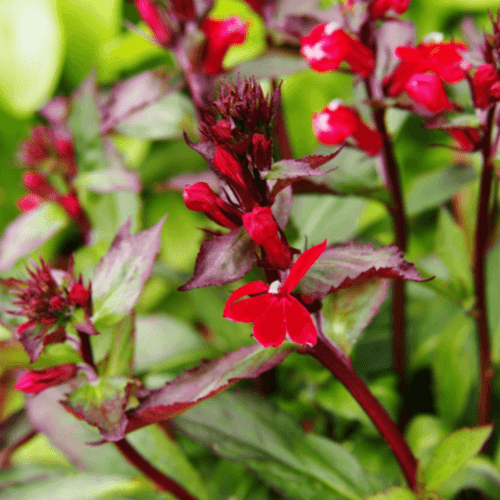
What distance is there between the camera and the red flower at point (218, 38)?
2.18 feet

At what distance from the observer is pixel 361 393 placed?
0.46 meters

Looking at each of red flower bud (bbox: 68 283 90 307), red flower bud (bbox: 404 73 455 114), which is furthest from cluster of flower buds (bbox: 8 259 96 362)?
red flower bud (bbox: 404 73 455 114)

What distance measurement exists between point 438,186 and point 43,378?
21.6 inches

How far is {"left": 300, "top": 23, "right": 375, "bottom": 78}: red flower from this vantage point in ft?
1.64

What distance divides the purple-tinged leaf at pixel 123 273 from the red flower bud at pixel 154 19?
0.32 meters

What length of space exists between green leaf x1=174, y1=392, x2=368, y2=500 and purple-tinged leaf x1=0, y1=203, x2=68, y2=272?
0.36 m

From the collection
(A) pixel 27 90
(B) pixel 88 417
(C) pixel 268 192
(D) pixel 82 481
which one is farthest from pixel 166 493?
(A) pixel 27 90

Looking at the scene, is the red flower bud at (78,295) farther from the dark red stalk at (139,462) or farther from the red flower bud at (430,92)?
the red flower bud at (430,92)

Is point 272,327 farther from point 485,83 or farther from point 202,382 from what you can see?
point 485,83

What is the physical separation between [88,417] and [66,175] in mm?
449

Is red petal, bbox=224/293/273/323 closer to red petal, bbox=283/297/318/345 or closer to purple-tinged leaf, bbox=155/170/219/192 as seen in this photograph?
red petal, bbox=283/297/318/345

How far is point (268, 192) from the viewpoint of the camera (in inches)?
15.5

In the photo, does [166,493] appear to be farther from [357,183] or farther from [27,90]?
[27,90]

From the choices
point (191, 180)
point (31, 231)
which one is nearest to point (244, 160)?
point (191, 180)
